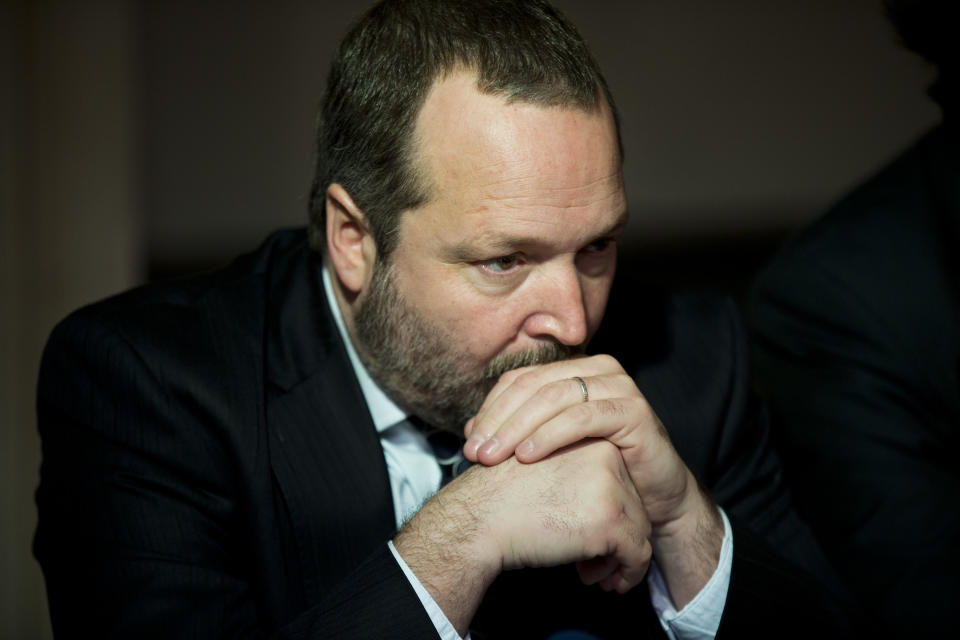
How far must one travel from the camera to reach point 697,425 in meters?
1.59

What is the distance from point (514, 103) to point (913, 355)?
870 millimetres

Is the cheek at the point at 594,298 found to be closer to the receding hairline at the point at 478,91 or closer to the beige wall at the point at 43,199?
the receding hairline at the point at 478,91

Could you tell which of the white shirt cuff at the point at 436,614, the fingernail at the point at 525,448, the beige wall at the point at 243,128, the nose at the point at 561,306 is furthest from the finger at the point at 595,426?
the beige wall at the point at 243,128

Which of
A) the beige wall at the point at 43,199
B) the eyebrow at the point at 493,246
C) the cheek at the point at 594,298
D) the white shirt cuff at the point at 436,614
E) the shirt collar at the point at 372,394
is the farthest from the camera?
the beige wall at the point at 43,199

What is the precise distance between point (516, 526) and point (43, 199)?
221 centimetres

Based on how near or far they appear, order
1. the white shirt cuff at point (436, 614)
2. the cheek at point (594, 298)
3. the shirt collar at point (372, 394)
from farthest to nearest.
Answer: the shirt collar at point (372, 394) → the cheek at point (594, 298) → the white shirt cuff at point (436, 614)

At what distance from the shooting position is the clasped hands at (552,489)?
125cm

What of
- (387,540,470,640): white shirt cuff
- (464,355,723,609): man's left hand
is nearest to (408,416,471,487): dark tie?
(464,355,723,609): man's left hand

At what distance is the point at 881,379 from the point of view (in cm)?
171

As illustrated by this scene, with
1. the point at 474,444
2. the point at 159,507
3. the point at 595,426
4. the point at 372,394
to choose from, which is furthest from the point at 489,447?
the point at 159,507

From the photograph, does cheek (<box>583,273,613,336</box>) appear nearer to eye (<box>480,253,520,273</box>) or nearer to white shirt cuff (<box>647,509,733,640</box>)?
eye (<box>480,253,520,273</box>)

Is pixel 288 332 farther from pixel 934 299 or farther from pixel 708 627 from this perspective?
pixel 934 299

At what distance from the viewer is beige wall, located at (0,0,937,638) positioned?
2916mm

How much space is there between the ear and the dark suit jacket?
0.10 metres
